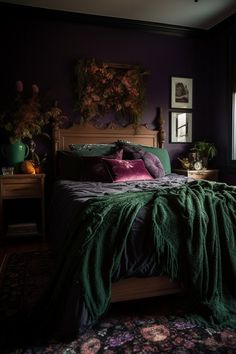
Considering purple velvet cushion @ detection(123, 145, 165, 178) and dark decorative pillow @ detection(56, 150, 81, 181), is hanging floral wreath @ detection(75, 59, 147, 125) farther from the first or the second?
purple velvet cushion @ detection(123, 145, 165, 178)

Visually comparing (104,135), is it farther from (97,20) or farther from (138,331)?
(138,331)

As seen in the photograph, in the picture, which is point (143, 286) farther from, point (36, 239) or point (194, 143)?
point (194, 143)

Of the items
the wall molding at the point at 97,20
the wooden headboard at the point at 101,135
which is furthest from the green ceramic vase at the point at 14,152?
the wall molding at the point at 97,20

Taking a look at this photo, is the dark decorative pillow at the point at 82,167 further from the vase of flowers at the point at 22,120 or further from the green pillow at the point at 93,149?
the vase of flowers at the point at 22,120

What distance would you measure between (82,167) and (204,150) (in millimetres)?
2075

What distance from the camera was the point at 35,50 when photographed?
12.5 feet

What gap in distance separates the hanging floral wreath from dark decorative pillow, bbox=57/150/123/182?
2.29ft

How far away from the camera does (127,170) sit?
3.13 metres

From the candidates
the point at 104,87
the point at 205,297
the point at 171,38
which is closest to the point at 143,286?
the point at 205,297

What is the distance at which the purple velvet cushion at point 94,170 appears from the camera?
3.13 metres

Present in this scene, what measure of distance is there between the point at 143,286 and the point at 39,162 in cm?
243

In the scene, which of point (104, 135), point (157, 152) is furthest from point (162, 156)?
point (104, 135)

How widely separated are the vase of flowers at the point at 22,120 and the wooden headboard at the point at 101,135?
0.75ft

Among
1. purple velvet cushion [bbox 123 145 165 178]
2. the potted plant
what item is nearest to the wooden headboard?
purple velvet cushion [bbox 123 145 165 178]
